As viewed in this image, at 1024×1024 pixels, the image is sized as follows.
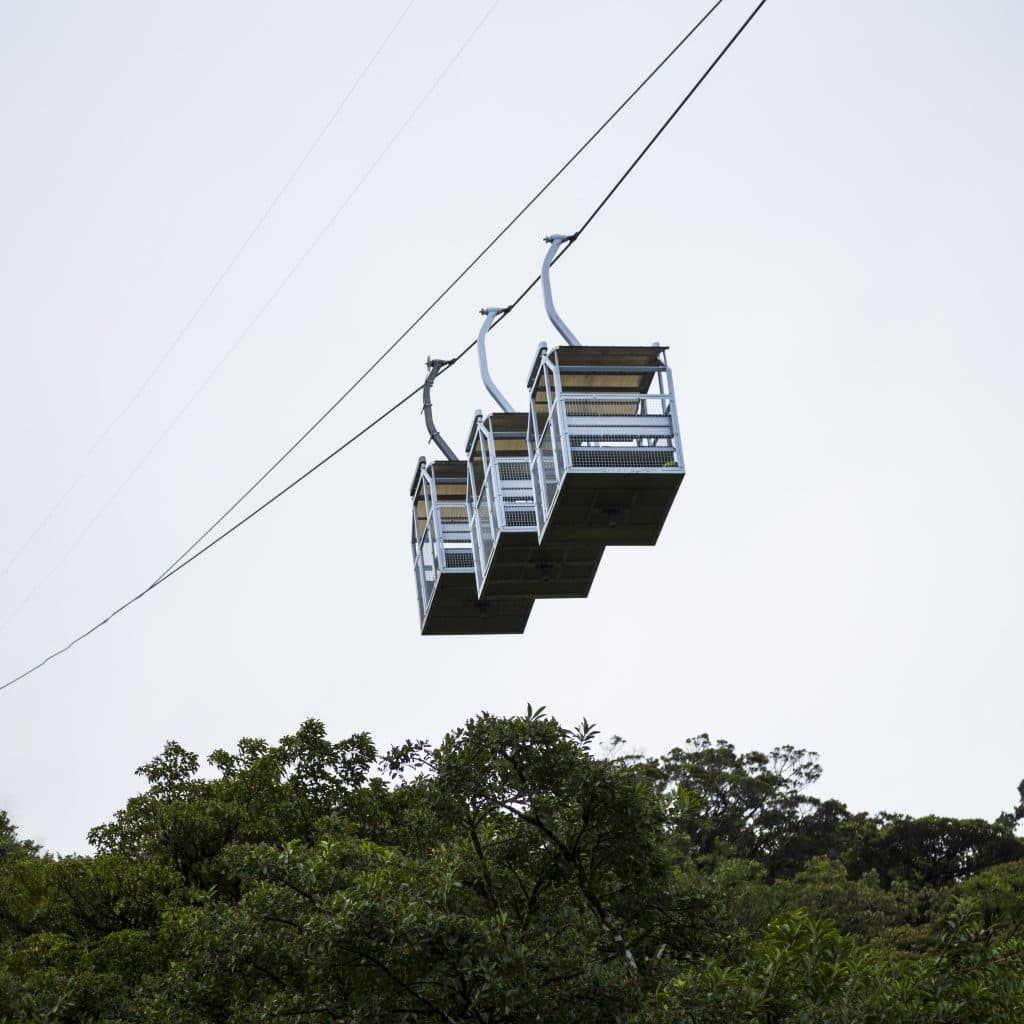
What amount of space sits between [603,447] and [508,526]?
1726mm

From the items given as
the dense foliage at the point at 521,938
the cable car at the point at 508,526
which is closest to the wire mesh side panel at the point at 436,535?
the cable car at the point at 508,526

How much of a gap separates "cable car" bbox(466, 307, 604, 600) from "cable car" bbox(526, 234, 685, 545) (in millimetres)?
685

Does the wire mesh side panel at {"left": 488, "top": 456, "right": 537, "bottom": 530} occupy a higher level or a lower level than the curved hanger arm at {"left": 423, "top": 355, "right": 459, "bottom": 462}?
lower

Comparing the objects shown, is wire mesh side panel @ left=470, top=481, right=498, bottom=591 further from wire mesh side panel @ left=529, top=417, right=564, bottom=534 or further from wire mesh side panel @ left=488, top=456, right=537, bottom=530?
wire mesh side panel @ left=529, top=417, right=564, bottom=534

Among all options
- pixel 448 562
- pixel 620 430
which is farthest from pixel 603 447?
pixel 448 562

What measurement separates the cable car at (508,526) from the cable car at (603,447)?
2.25ft

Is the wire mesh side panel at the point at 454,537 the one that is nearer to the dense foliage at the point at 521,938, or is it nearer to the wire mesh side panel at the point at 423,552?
the wire mesh side panel at the point at 423,552

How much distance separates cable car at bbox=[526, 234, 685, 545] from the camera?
12.4 meters

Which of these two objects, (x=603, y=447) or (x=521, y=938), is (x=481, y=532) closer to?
(x=603, y=447)

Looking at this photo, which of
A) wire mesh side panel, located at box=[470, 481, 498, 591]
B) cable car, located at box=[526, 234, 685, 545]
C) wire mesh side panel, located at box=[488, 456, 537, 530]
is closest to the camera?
cable car, located at box=[526, 234, 685, 545]

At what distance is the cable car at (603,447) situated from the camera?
40.8 ft

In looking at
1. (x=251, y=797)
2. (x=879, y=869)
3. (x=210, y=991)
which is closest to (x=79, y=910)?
(x=251, y=797)

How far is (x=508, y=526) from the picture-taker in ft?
46.1

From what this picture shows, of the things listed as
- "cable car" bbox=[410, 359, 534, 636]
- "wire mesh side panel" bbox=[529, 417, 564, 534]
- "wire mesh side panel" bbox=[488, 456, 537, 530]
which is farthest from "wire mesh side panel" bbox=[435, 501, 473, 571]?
"wire mesh side panel" bbox=[529, 417, 564, 534]
